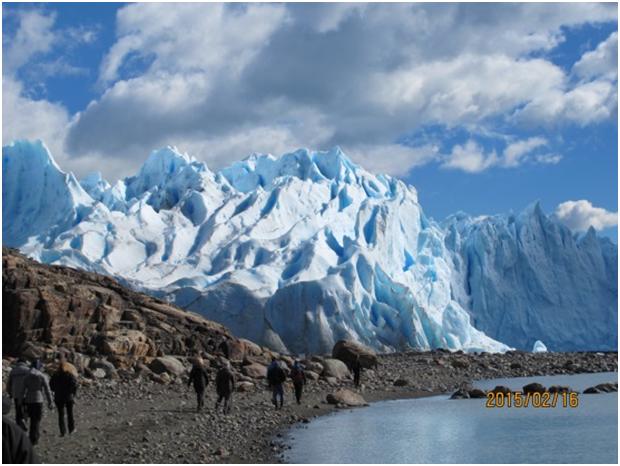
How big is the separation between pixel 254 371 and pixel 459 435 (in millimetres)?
7926

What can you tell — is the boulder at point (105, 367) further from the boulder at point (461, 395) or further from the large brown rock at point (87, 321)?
the boulder at point (461, 395)

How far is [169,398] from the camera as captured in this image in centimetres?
1511

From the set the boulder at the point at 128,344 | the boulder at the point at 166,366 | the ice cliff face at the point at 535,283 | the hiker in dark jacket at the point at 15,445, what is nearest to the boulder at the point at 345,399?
the boulder at the point at 166,366

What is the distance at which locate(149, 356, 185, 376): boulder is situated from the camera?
719 inches

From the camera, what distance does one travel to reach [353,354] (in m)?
24.0

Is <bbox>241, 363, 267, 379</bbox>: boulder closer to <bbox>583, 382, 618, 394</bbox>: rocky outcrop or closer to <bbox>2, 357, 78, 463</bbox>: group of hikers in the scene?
<bbox>583, 382, 618, 394</bbox>: rocky outcrop

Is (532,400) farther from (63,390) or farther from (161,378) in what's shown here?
(63,390)

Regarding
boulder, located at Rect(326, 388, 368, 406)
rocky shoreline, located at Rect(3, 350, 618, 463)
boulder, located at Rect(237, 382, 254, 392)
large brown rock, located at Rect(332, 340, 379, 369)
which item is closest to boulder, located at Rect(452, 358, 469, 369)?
large brown rock, located at Rect(332, 340, 379, 369)

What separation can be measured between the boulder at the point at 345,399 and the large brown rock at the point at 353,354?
23.6 ft

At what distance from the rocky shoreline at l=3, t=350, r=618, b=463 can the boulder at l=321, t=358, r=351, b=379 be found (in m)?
0.15

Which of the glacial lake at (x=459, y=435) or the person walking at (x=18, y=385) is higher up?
the person walking at (x=18, y=385)

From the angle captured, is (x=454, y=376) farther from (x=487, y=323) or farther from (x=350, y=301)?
(x=487, y=323)

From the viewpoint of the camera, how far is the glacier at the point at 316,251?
40188mm

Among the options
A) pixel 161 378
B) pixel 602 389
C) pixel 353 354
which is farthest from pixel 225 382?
pixel 353 354
